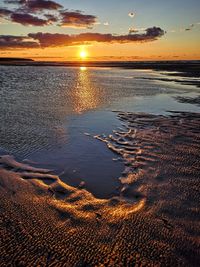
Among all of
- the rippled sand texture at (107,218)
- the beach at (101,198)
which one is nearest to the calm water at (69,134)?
the beach at (101,198)

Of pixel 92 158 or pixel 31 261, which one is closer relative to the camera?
pixel 31 261

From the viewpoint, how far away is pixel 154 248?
4.41 metres

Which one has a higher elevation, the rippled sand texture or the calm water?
the rippled sand texture

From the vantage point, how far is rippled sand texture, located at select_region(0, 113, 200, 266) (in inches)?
165

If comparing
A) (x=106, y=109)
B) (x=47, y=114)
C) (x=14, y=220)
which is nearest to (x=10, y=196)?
(x=14, y=220)

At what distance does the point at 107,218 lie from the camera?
520cm

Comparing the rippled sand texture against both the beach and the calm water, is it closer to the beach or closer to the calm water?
the beach

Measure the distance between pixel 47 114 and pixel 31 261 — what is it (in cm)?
1128

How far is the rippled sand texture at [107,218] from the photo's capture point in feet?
13.8

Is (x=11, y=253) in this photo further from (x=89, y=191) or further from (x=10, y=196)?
(x=89, y=191)

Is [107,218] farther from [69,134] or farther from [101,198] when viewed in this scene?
[69,134]

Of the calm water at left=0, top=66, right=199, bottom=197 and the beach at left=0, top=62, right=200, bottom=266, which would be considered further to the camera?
the calm water at left=0, top=66, right=199, bottom=197

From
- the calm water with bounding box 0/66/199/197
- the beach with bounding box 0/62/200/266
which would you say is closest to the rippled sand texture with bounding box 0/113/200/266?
the beach with bounding box 0/62/200/266

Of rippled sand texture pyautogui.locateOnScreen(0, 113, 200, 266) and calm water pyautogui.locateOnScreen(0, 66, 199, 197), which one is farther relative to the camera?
calm water pyautogui.locateOnScreen(0, 66, 199, 197)
